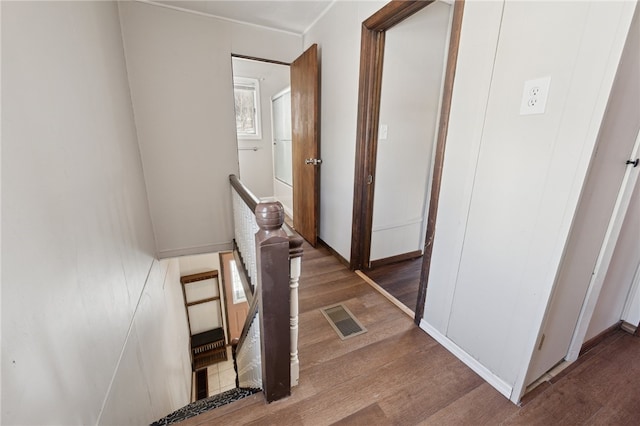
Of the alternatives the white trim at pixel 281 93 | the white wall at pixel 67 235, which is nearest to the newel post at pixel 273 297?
the white wall at pixel 67 235

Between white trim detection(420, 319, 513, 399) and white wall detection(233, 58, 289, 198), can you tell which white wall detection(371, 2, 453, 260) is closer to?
white trim detection(420, 319, 513, 399)

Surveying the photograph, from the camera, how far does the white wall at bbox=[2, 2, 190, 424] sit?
2.53 ft

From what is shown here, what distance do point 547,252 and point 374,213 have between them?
1429 millimetres

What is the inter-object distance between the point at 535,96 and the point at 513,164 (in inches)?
10.6

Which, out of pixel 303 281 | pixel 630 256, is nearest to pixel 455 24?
pixel 630 256

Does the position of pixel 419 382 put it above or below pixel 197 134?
below

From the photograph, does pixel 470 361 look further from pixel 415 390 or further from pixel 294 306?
pixel 294 306

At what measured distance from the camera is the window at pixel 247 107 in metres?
4.50

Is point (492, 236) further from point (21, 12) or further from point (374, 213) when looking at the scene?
point (21, 12)

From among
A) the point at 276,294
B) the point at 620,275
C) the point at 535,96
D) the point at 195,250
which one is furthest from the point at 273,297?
the point at 195,250

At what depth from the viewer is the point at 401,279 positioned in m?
2.36

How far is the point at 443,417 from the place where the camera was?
1179 millimetres

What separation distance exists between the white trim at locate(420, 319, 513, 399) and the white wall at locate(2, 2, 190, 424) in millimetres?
1732

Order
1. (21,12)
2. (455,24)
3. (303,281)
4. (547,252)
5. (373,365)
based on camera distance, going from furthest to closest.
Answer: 1. (303,281)
2. (373,365)
3. (455,24)
4. (547,252)
5. (21,12)
